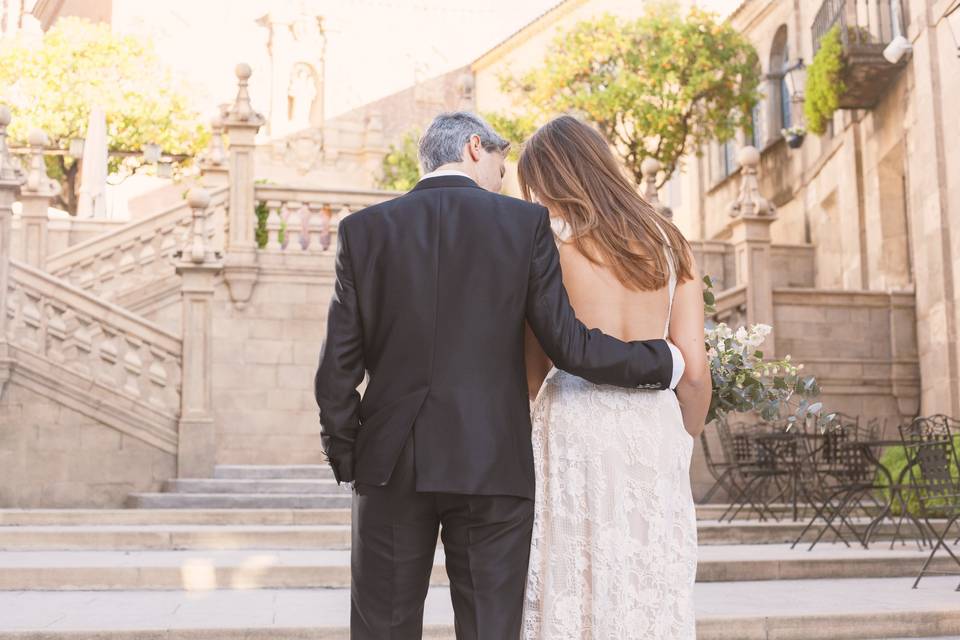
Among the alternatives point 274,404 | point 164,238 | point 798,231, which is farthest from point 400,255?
point 798,231

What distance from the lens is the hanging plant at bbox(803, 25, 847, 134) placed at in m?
17.8

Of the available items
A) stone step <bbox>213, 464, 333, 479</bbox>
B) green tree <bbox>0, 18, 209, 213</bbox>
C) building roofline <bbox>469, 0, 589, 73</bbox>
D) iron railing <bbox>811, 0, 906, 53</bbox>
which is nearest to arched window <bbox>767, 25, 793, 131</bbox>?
iron railing <bbox>811, 0, 906, 53</bbox>

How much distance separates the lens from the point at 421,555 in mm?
3113

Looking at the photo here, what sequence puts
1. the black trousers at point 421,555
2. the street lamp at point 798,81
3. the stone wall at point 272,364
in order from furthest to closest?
the street lamp at point 798,81, the stone wall at point 272,364, the black trousers at point 421,555

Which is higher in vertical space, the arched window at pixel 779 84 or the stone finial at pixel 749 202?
the arched window at pixel 779 84

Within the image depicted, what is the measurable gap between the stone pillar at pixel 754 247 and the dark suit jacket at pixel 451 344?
12.2 meters

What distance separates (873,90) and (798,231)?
16.1ft

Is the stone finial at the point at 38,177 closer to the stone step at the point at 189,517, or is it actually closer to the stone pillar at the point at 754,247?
the stone step at the point at 189,517

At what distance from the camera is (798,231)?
22.7m

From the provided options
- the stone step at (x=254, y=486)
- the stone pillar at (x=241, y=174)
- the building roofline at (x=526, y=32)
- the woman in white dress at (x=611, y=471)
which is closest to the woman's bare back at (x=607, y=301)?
the woman in white dress at (x=611, y=471)

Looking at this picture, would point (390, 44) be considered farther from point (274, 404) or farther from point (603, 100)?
point (274, 404)

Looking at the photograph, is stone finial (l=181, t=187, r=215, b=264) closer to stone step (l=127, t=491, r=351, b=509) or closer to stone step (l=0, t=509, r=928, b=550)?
stone step (l=127, t=491, r=351, b=509)

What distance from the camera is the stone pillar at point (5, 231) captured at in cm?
1210

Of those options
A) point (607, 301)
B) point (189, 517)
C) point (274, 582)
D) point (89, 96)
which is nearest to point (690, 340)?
point (607, 301)
